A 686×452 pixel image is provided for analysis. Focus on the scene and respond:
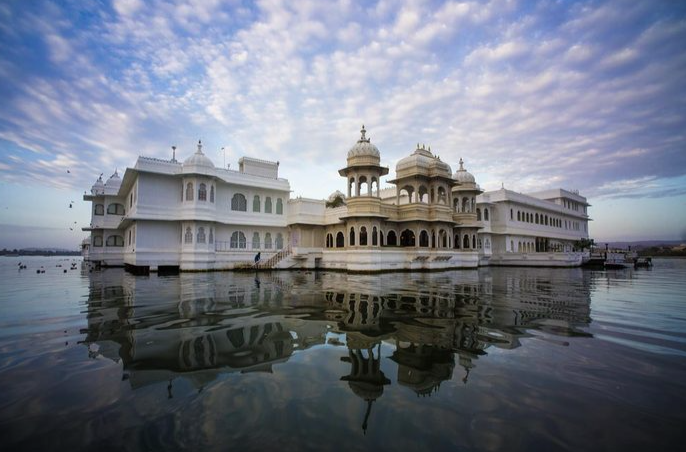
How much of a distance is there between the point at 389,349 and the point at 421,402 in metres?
1.79

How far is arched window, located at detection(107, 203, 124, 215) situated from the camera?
1309 inches

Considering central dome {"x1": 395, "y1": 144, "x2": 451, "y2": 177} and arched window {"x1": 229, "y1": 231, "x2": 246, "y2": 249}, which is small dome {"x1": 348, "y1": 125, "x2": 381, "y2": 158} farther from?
arched window {"x1": 229, "y1": 231, "x2": 246, "y2": 249}

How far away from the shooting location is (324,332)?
6207 mm

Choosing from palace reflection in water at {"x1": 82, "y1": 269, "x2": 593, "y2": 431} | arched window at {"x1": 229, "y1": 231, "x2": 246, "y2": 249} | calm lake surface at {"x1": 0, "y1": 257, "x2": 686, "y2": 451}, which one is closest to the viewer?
calm lake surface at {"x1": 0, "y1": 257, "x2": 686, "y2": 451}

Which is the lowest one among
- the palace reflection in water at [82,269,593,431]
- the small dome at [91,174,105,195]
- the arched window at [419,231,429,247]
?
the palace reflection in water at [82,269,593,431]

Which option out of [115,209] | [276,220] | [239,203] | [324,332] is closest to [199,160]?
[239,203]

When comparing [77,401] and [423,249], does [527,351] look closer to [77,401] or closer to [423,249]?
[77,401]

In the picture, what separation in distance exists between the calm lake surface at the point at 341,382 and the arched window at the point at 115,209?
3000 cm

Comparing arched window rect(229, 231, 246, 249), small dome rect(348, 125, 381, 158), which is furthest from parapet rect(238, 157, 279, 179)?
small dome rect(348, 125, 381, 158)

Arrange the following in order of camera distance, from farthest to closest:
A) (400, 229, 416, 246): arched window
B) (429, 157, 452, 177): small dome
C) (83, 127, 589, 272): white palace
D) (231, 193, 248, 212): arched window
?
(400, 229, 416, 246): arched window
(429, 157, 452, 177): small dome
(231, 193, 248, 212): arched window
(83, 127, 589, 272): white palace

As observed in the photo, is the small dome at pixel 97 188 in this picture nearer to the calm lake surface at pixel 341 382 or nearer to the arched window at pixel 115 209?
the arched window at pixel 115 209

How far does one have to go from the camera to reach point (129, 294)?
11375 mm

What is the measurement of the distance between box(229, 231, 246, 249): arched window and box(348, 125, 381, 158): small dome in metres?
10.7

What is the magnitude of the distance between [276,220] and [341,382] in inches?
1006
